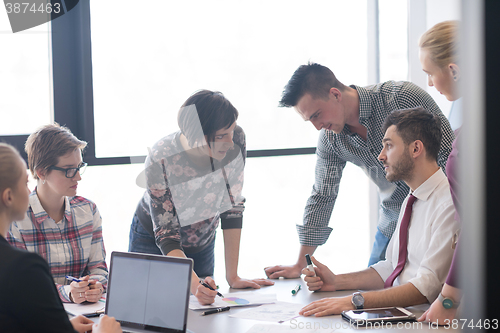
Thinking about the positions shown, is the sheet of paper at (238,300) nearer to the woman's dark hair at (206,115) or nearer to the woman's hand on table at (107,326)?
the woman's hand on table at (107,326)

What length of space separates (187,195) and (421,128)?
42.7 inches

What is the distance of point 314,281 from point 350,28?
257cm

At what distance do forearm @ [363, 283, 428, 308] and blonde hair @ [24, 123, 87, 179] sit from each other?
145 centimetres

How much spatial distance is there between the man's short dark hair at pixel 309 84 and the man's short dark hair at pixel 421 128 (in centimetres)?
42

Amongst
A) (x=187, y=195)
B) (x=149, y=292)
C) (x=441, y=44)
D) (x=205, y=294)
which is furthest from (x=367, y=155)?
(x=149, y=292)

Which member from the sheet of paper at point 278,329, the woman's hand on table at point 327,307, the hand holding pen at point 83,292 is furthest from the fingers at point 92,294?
the woman's hand on table at point 327,307

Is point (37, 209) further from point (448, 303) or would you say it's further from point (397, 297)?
point (448, 303)

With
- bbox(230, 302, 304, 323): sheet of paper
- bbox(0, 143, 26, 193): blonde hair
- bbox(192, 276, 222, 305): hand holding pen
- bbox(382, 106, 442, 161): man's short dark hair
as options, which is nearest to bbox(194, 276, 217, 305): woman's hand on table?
bbox(192, 276, 222, 305): hand holding pen

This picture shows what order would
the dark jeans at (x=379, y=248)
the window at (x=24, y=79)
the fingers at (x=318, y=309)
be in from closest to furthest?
the fingers at (x=318, y=309)
the dark jeans at (x=379, y=248)
the window at (x=24, y=79)

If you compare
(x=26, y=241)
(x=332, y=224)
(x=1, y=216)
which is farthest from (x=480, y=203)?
(x=332, y=224)

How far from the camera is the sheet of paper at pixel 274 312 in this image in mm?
→ 1426

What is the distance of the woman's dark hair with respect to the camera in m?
1.80

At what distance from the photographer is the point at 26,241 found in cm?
182

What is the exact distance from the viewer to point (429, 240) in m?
1.59
